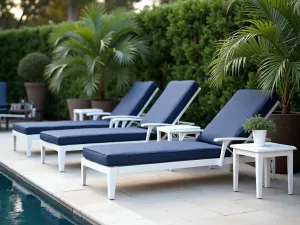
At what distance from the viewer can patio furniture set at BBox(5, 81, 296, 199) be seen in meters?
5.57

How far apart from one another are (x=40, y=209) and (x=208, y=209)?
180 centimetres

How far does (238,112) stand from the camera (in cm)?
644

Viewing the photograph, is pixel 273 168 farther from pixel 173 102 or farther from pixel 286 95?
pixel 173 102

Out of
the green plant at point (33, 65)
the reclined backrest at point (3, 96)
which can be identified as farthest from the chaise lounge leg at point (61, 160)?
the green plant at point (33, 65)

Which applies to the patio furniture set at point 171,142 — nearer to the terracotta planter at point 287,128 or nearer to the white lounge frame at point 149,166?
the white lounge frame at point 149,166

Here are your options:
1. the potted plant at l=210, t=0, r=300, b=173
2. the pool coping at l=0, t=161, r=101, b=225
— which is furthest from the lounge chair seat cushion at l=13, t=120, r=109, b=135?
the potted plant at l=210, t=0, r=300, b=173

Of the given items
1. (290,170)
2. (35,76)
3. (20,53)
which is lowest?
(290,170)

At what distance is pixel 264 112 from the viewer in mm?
6191

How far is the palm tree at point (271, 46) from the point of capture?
616cm

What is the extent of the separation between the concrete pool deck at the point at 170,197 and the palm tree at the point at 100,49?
3.40 m

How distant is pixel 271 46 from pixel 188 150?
1.72 m

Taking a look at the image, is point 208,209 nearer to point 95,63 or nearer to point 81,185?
point 81,185

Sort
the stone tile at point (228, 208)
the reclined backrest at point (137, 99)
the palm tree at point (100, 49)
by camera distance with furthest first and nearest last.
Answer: the palm tree at point (100, 49) < the reclined backrest at point (137, 99) < the stone tile at point (228, 208)

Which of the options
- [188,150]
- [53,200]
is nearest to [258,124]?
[188,150]
